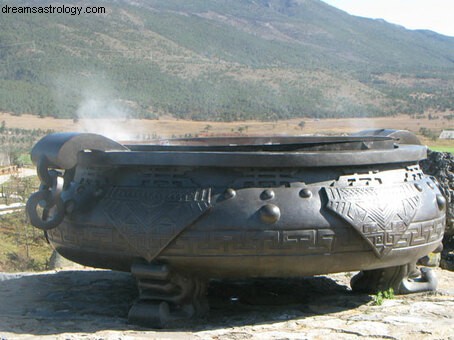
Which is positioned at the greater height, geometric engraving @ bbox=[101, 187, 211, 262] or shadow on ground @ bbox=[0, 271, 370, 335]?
geometric engraving @ bbox=[101, 187, 211, 262]

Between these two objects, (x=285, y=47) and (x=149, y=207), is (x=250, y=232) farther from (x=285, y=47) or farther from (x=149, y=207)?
(x=285, y=47)

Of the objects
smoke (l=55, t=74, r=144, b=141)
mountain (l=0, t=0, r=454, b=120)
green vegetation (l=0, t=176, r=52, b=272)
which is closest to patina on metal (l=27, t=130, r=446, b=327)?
green vegetation (l=0, t=176, r=52, b=272)

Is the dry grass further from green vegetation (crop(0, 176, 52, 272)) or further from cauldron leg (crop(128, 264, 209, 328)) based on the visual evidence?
cauldron leg (crop(128, 264, 209, 328))

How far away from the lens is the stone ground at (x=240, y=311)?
3760 millimetres

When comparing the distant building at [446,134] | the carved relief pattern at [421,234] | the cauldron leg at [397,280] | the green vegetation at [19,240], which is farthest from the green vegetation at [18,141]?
the carved relief pattern at [421,234]

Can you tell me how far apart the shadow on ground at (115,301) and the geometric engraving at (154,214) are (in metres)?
0.47

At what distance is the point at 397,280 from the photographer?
4.61m

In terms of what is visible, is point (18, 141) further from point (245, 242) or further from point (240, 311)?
point (245, 242)

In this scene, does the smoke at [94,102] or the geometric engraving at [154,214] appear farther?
the smoke at [94,102]

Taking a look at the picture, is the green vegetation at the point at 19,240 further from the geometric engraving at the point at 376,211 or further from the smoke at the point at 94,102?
the smoke at the point at 94,102

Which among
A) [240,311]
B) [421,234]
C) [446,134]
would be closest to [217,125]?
[446,134]

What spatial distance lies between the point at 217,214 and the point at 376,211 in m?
0.90

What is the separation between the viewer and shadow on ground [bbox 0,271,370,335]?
13.0ft

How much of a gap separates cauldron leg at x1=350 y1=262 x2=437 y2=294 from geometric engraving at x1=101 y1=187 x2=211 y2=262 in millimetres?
1473
